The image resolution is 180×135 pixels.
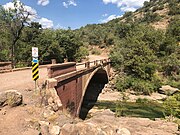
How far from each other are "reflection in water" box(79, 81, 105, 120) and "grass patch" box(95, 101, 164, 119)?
1.39 m

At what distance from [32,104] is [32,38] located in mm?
27404

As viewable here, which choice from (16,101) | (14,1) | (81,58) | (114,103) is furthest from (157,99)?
(16,101)

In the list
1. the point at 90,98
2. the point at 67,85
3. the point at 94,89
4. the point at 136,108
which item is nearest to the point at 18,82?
the point at 67,85

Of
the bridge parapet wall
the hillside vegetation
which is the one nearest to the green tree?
the hillside vegetation

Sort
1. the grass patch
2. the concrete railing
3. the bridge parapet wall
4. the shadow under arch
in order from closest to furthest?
the bridge parapet wall < the concrete railing < the grass patch < the shadow under arch

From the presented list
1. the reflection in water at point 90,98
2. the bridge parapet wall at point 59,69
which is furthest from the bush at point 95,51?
the bridge parapet wall at point 59,69

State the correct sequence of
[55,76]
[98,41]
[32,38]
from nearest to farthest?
[55,76] → [32,38] → [98,41]

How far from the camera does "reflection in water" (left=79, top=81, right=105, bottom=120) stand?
87.8 feet

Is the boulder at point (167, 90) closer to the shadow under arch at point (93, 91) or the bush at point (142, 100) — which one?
the bush at point (142, 100)

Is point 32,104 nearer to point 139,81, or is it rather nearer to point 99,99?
point 99,99

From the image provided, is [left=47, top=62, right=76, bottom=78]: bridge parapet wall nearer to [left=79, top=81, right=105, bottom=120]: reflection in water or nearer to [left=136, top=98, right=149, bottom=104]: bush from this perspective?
[left=79, top=81, right=105, bottom=120]: reflection in water

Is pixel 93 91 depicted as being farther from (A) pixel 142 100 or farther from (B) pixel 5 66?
(B) pixel 5 66

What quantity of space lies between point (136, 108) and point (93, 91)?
35.3 feet

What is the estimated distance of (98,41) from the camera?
79.7 metres
